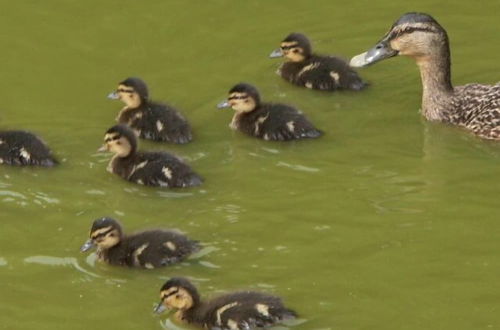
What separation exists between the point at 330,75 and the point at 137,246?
2.61 metres

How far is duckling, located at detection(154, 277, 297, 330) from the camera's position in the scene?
744cm

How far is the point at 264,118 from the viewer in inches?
380

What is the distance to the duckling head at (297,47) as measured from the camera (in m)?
10.5

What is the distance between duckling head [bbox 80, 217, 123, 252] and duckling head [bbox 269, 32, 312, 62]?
261cm

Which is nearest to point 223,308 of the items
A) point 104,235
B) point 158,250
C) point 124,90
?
point 158,250

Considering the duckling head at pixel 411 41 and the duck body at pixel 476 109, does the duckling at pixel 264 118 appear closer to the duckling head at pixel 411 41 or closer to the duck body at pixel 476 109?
the duckling head at pixel 411 41

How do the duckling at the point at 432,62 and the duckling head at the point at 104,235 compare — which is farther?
the duckling at the point at 432,62

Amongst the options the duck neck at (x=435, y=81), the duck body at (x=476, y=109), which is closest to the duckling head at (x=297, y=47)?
the duck neck at (x=435, y=81)

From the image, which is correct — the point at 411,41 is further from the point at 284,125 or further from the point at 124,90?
the point at 124,90

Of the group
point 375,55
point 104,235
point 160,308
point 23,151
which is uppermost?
point 375,55

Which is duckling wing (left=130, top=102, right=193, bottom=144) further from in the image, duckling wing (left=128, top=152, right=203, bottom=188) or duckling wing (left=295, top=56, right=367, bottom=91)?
duckling wing (left=295, top=56, right=367, bottom=91)

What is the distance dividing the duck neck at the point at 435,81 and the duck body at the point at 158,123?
1.46 m

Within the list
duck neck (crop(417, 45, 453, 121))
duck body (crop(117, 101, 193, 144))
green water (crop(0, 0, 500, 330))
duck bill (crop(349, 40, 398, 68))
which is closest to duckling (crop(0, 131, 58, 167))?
green water (crop(0, 0, 500, 330))

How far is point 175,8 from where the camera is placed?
1190 cm
